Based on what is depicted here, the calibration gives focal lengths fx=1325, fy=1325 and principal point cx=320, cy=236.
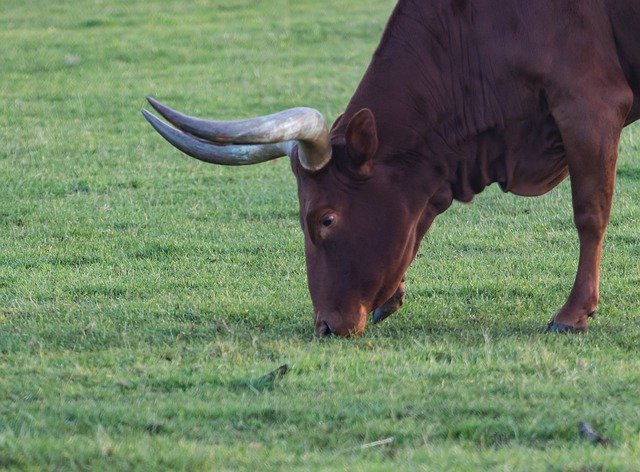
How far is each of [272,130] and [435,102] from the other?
114 centimetres

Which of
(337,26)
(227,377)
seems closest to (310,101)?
(337,26)

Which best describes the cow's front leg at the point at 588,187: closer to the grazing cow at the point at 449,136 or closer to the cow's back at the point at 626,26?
the grazing cow at the point at 449,136

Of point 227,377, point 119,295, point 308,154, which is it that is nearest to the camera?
point 227,377

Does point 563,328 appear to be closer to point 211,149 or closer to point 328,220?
point 328,220

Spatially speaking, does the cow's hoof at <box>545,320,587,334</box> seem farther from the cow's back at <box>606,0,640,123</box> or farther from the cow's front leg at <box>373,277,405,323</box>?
the cow's back at <box>606,0,640,123</box>

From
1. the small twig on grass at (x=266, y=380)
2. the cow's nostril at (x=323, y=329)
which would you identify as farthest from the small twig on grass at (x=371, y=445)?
the cow's nostril at (x=323, y=329)

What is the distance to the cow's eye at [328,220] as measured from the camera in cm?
677

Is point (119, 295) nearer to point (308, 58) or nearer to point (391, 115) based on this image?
Result: point (391, 115)

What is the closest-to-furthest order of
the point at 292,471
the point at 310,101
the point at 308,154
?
the point at 292,471
the point at 308,154
the point at 310,101

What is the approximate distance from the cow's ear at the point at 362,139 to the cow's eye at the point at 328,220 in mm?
289

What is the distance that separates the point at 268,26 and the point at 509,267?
1268 centimetres

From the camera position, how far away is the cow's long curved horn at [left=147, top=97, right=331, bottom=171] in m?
6.11

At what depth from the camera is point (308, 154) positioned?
670 centimetres

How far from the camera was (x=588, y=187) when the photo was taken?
6.89 metres
